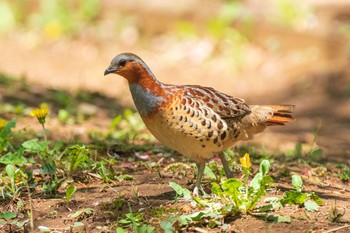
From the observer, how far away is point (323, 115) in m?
8.05

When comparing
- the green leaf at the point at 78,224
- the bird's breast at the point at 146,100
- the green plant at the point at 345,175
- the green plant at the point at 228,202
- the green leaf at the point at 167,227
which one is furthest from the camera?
the green plant at the point at 345,175

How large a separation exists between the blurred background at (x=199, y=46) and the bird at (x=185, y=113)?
350cm

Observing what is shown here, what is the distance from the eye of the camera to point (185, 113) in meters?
3.96

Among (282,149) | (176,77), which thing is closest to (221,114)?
(282,149)

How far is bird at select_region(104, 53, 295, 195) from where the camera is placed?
13.0 feet

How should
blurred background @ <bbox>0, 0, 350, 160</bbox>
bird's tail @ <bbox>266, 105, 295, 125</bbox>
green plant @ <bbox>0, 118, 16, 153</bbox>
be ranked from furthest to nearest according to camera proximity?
1. blurred background @ <bbox>0, 0, 350, 160</bbox>
2. green plant @ <bbox>0, 118, 16, 153</bbox>
3. bird's tail @ <bbox>266, 105, 295, 125</bbox>

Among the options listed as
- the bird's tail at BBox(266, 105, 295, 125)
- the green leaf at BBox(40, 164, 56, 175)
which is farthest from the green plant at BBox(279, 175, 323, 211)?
the green leaf at BBox(40, 164, 56, 175)

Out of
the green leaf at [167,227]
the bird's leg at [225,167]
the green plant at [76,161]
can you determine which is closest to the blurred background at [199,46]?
the green plant at [76,161]

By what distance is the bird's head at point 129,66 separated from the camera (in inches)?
160

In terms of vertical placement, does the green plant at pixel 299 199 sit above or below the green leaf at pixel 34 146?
below

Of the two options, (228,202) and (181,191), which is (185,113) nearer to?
(181,191)

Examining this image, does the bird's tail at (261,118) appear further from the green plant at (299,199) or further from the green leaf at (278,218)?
the green leaf at (278,218)

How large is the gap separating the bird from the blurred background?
138 inches

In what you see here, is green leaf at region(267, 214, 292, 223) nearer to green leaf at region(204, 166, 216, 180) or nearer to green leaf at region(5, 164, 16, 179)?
green leaf at region(204, 166, 216, 180)
